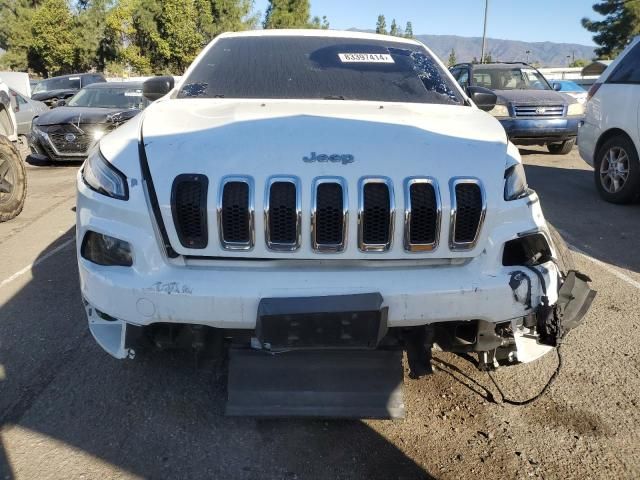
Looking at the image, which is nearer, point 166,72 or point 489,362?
point 489,362

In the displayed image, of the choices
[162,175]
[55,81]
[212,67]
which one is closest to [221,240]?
[162,175]

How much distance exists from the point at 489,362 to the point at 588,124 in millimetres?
5609

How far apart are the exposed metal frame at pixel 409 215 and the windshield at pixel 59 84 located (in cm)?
2006

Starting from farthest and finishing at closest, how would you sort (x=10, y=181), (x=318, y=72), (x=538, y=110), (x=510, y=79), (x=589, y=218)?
(x=510, y=79)
(x=538, y=110)
(x=10, y=181)
(x=589, y=218)
(x=318, y=72)

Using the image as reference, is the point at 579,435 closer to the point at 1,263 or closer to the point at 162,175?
the point at 162,175

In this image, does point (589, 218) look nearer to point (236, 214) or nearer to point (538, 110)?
point (538, 110)

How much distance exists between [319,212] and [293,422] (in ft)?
3.58

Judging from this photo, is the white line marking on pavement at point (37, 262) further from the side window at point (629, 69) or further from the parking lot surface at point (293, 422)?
the side window at point (629, 69)

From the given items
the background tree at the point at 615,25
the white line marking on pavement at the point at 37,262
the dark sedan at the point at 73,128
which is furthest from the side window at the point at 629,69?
the background tree at the point at 615,25

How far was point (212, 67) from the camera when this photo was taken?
360 cm

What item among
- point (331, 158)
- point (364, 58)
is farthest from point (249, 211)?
point (364, 58)

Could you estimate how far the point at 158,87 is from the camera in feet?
12.4

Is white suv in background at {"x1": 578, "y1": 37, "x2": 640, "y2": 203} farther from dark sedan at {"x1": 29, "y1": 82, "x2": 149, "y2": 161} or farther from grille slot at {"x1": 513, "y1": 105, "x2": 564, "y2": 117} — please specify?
dark sedan at {"x1": 29, "y1": 82, "x2": 149, "y2": 161}

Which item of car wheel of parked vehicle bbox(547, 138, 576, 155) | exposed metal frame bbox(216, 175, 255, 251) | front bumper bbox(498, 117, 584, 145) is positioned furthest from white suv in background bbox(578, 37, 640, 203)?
exposed metal frame bbox(216, 175, 255, 251)
